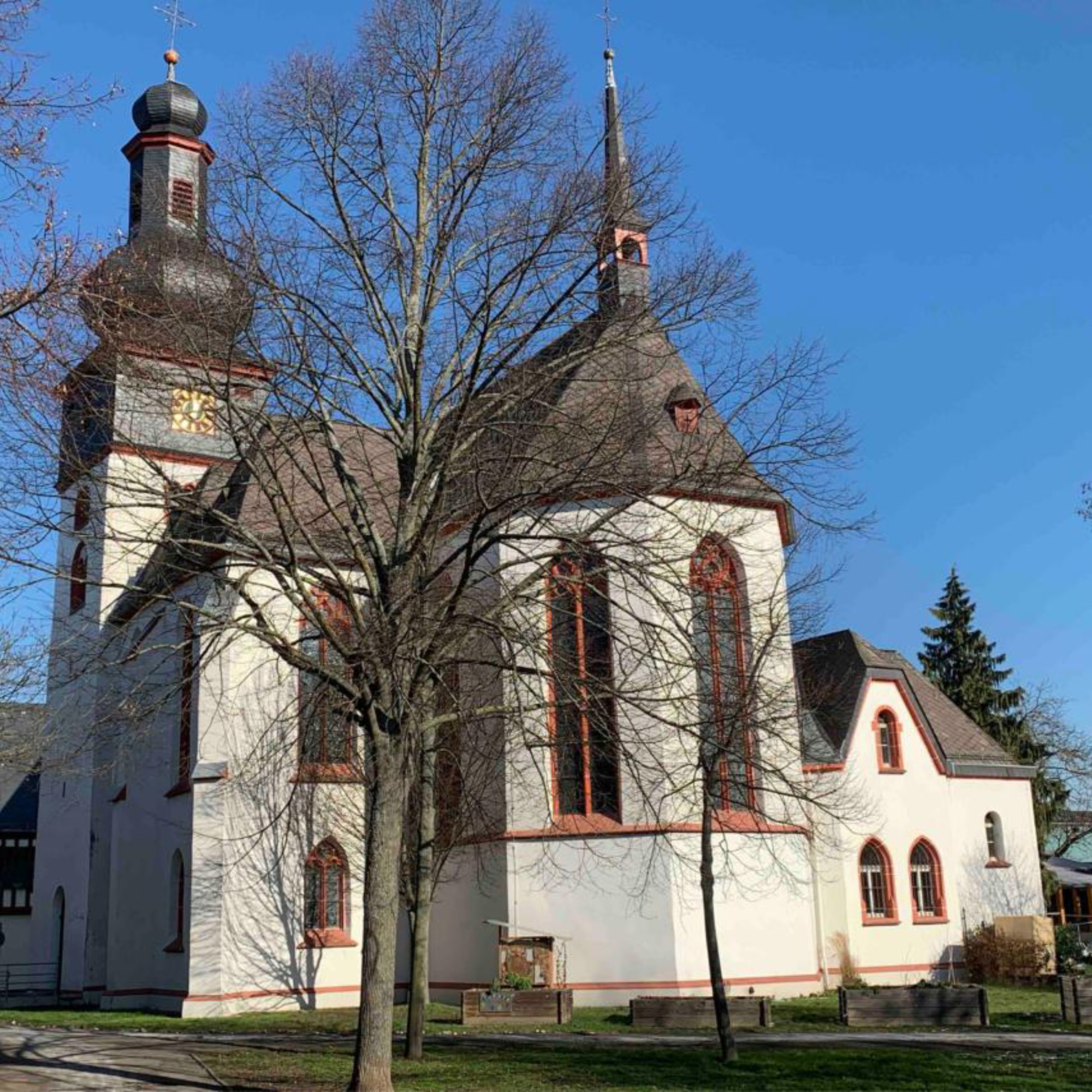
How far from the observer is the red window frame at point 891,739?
30406 millimetres

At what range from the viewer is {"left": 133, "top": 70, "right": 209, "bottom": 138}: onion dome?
106 feet

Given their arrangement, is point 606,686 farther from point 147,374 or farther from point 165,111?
point 165,111

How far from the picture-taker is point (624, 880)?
22.4 meters

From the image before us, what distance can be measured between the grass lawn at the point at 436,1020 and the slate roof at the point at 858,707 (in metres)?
6.75

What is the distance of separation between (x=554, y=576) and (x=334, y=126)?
5411 millimetres

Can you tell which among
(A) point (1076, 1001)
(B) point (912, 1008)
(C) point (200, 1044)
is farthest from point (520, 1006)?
(A) point (1076, 1001)

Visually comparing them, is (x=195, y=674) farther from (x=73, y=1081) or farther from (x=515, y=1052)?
(x=515, y=1052)

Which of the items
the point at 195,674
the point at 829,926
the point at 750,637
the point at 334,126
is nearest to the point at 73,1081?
the point at 195,674

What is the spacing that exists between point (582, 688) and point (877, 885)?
18888mm

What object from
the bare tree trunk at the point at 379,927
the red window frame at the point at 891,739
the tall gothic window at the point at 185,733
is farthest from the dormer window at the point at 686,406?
the red window frame at the point at 891,739

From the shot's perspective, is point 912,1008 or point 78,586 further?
point 78,586

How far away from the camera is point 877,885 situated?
2925 centimetres

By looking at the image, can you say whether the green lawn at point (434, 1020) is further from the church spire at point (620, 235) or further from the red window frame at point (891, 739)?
the church spire at point (620, 235)

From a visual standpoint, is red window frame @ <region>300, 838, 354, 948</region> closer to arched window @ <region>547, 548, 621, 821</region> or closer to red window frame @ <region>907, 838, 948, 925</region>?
arched window @ <region>547, 548, 621, 821</region>
